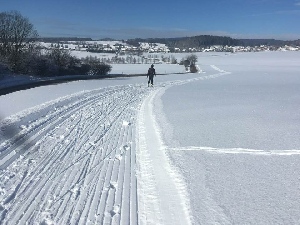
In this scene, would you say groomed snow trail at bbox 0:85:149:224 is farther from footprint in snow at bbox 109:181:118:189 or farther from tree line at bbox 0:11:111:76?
tree line at bbox 0:11:111:76

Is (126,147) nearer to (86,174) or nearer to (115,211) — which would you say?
(86,174)

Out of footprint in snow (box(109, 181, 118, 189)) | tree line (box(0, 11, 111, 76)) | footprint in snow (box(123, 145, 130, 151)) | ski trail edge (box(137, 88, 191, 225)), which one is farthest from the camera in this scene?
tree line (box(0, 11, 111, 76))

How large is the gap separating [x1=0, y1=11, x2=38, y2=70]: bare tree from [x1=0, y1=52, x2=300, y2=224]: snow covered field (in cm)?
3504

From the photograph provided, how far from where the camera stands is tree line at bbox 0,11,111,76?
143 ft

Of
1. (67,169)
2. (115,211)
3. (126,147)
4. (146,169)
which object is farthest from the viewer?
(126,147)

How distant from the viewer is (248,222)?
5.09m

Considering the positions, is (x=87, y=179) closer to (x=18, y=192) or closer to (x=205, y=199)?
(x=18, y=192)

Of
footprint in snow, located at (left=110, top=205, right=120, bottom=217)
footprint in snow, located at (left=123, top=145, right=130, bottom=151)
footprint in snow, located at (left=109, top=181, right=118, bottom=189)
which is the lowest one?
footprint in snow, located at (left=123, top=145, right=130, bottom=151)

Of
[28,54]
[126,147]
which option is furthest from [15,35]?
[126,147]

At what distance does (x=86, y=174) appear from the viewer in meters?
7.05

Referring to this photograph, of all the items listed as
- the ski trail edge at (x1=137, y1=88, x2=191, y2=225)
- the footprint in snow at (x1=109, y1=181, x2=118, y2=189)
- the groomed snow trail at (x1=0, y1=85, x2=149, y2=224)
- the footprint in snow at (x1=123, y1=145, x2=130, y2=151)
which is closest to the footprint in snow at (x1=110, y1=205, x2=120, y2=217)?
the groomed snow trail at (x1=0, y1=85, x2=149, y2=224)

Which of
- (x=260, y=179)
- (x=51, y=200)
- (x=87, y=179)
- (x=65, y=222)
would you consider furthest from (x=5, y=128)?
(x=260, y=179)

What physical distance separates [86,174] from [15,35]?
147ft

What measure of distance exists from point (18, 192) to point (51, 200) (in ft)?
2.19
